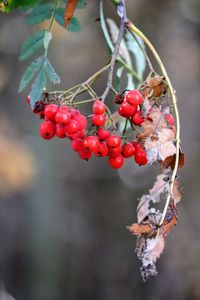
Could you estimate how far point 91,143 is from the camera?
3.10 ft

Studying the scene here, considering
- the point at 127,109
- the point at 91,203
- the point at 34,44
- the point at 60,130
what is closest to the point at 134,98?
the point at 127,109

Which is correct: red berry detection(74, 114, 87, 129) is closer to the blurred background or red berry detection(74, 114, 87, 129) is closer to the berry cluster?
the berry cluster

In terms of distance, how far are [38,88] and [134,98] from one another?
179 mm

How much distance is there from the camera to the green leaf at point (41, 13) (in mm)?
1245

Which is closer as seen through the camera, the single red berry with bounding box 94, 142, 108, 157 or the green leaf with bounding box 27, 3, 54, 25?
the single red berry with bounding box 94, 142, 108, 157

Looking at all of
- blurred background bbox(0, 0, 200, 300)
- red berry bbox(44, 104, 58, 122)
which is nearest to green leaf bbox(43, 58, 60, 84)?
red berry bbox(44, 104, 58, 122)

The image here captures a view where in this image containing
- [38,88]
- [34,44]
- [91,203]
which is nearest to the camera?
[38,88]

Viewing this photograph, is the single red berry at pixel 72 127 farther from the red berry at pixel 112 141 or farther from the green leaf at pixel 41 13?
the green leaf at pixel 41 13

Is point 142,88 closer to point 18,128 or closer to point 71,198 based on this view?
point 18,128

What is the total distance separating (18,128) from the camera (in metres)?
4.12

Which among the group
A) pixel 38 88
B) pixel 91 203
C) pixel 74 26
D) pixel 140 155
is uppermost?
pixel 74 26

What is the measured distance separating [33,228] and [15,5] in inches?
131

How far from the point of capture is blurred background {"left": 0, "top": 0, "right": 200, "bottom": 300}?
4121mm

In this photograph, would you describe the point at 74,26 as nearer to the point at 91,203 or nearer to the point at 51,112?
the point at 51,112
